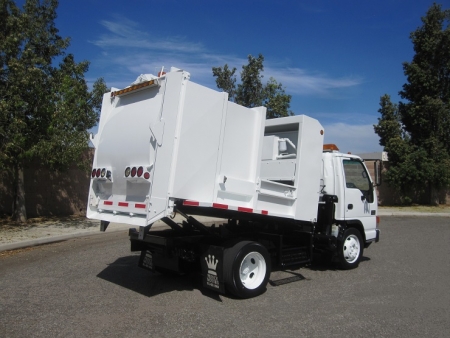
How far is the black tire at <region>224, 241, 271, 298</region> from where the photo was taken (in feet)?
20.4

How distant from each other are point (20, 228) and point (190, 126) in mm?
9479

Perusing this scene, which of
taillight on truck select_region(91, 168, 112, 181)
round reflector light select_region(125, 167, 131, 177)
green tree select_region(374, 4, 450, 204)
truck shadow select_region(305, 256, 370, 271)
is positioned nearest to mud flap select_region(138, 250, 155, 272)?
taillight on truck select_region(91, 168, 112, 181)

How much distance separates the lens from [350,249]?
340 inches

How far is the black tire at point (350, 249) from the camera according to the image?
839 cm

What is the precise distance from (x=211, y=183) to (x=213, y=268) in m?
1.25

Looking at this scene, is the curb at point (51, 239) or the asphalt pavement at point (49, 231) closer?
the curb at point (51, 239)

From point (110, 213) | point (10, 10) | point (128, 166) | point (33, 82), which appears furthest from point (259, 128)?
point (10, 10)

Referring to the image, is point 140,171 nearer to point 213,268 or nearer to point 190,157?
point 190,157

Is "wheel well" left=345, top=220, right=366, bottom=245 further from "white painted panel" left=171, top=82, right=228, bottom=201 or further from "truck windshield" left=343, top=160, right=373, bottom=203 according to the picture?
"white painted panel" left=171, top=82, right=228, bottom=201

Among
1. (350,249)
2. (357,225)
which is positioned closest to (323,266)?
(350,249)

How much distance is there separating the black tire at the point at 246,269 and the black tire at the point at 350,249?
88.4 inches

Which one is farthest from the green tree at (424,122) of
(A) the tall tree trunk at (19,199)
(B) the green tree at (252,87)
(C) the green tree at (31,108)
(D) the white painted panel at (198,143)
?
(D) the white painted panel at (198,143)

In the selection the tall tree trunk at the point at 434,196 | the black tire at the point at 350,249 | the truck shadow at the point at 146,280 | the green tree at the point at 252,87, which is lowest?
the truck shadow at the point at 146,280

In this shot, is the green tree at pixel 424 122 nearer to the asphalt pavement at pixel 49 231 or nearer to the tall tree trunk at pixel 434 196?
the tall tree trunk at pixel 434 196
